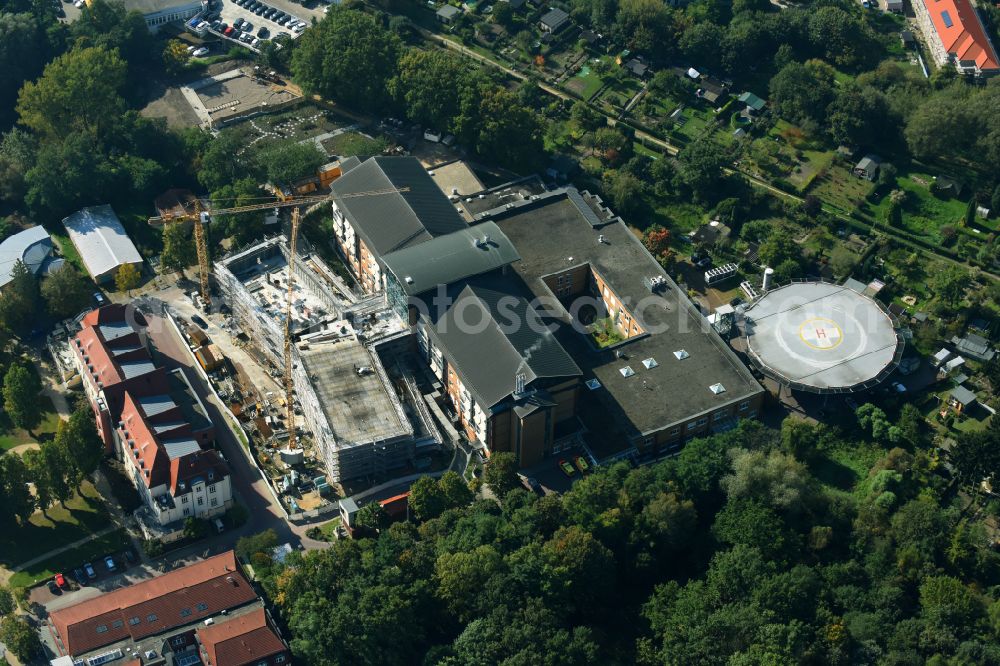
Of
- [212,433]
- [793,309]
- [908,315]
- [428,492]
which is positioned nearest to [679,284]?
[793,309]

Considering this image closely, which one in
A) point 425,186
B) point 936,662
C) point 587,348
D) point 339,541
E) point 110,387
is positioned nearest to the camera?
point 936,662

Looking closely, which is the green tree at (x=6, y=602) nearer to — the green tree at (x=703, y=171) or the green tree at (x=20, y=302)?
the green tree at (x=20, y=302)

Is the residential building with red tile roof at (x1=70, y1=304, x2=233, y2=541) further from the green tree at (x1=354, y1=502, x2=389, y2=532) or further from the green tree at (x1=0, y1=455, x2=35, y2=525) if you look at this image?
the green tree at (x1=354, y1=502, x2=389, y2=532)

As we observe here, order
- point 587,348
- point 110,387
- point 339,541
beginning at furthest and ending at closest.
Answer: point 587,348 < point 110,387 < point 339,541

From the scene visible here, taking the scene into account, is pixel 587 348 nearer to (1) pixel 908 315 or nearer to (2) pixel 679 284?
(2) pixel 679 284

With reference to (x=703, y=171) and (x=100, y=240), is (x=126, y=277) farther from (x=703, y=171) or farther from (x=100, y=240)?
(x=703, y=171)
